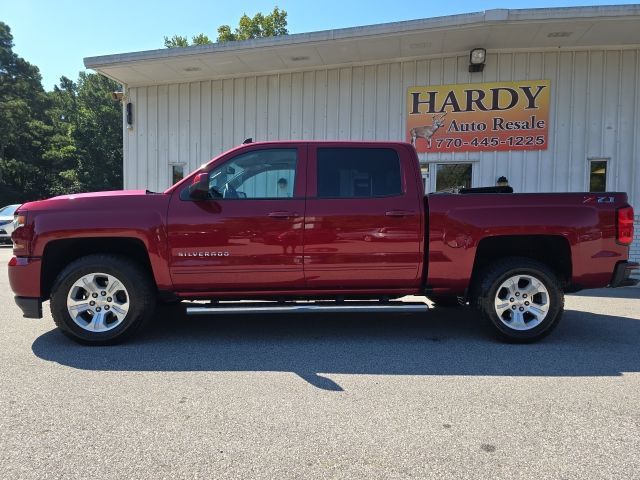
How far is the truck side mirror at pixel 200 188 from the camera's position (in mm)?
4320

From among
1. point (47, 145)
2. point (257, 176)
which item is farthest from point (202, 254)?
point (47, 145)

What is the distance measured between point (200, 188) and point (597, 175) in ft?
27.9

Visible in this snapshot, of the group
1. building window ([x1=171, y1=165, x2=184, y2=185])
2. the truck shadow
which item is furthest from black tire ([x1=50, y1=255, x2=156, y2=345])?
building window ([x1=171, y1=165, x2=184, y2=185])

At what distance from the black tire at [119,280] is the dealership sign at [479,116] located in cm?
Answer: 701

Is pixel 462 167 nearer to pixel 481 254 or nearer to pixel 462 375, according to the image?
pixel 481 254

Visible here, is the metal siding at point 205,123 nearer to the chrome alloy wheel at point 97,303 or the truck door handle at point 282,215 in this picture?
the chrome alloy wheel at point 97,303

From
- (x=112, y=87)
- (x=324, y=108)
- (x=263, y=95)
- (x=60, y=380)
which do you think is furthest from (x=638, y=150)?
(x=112, y=87)

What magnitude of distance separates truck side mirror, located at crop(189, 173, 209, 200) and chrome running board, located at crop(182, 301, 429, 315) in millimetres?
1074

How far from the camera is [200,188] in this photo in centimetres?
Result: 432

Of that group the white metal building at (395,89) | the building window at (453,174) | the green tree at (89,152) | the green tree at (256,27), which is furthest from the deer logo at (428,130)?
the green tree at (89,152)

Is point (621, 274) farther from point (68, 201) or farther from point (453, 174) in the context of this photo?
point (453, 174)

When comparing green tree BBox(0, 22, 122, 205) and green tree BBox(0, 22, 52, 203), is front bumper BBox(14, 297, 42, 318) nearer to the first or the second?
green tree BBox(0, 22, 52, 203)

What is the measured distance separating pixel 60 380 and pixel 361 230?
9.20ft

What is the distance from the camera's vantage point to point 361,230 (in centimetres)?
449
